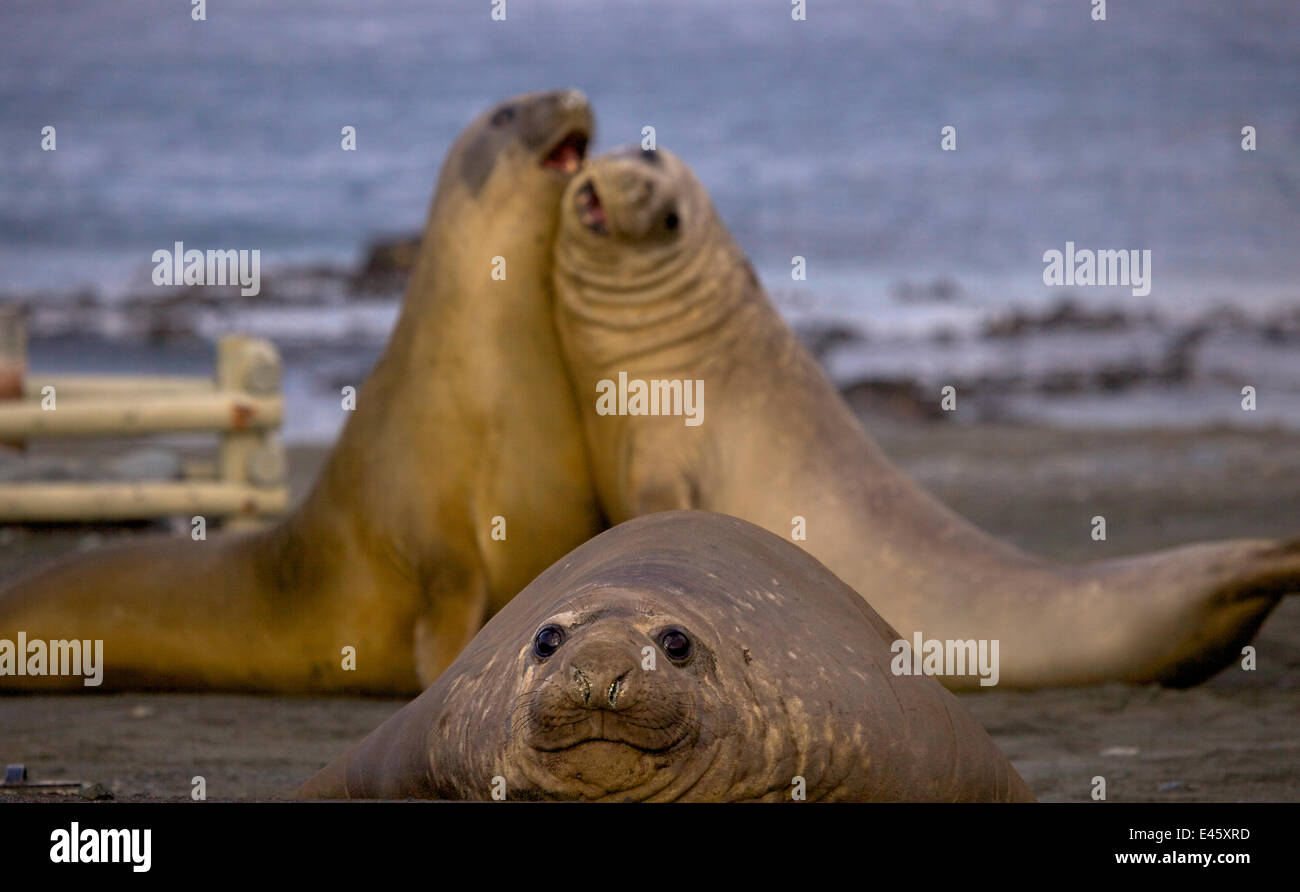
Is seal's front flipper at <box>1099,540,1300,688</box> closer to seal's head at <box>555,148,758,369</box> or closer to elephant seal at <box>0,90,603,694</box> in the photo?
seal's head at <box>555,148,758,369</box>

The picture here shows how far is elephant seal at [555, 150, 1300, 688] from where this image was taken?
4.84 meters

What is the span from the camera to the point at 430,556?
16.0ft

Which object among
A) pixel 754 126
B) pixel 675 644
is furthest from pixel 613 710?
pixel 754 126

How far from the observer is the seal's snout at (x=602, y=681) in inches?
85.8

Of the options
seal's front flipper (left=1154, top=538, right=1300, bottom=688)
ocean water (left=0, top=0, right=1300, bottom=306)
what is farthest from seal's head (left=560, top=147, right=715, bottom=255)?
ocean water (left=0, top=0, right=1300, bottom=306)

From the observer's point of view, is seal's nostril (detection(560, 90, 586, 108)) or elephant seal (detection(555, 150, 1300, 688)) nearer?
elephant seal (detection(555, 150, 1300, 688))

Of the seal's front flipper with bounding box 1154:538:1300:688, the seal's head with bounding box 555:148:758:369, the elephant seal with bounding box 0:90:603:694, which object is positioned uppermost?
the seal's head with bounding box 555:148:758:369

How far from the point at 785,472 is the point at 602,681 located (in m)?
2.97

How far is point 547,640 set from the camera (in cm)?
232

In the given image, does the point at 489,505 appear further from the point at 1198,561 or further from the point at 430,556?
the point at 1198,561

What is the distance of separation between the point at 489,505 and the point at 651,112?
22.2 m

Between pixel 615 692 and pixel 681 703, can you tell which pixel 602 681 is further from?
pixel 681 703

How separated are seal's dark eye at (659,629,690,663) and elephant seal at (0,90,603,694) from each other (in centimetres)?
251
